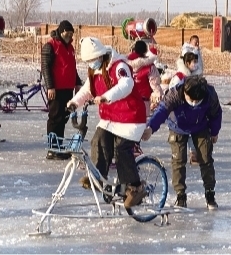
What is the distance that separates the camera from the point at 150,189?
731cm

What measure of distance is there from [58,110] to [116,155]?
12.0 ft

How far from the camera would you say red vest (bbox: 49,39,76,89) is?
10.4 m

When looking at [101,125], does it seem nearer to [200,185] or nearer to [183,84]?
[183,84]

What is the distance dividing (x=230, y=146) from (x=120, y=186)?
5.01 metres

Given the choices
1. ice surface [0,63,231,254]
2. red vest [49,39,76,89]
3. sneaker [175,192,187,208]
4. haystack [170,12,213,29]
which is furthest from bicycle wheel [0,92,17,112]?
haystack [170,12,213,29]

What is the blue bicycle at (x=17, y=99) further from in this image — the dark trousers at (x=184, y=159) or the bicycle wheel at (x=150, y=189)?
the bicycle wheel at (x=150, y=189)

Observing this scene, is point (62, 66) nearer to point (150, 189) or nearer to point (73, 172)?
point (150, 189)

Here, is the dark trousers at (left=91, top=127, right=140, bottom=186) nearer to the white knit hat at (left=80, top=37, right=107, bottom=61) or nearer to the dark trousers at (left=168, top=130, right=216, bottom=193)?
the white knit hat at (left=80, top=37, right=107, bottom=61)

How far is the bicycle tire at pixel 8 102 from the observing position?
15.9 m

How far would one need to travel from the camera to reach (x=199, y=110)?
736 centimetres

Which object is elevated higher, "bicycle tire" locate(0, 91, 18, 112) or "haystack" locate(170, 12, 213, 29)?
"haystack" locate(170, 12, 213, 29)

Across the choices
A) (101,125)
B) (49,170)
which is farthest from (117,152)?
(49,170)

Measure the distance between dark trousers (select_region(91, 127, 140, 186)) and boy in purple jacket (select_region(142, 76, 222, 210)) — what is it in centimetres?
20

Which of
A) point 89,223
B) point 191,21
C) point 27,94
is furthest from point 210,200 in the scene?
point 191,21
